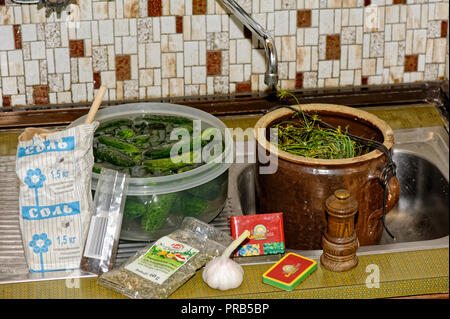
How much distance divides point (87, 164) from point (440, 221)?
89cm

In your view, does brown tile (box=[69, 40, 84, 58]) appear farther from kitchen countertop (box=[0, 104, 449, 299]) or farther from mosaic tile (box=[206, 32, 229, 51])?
kitchen countertop (box=[0, 104, 449, 299])

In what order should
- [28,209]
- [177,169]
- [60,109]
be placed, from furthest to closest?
1. [60,109]
2. [177,169]
3. [28,209]

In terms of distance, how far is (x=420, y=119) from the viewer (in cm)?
201

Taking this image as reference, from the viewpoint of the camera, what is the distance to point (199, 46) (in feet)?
6.49

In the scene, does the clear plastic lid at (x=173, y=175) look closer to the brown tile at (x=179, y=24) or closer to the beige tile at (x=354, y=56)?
the brown tile at (x=179, y=24)

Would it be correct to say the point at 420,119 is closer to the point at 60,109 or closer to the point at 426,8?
the point at 426,8

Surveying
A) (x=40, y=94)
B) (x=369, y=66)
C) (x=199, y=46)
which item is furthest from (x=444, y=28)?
(x=40, y=94)

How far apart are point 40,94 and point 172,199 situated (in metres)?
0.60

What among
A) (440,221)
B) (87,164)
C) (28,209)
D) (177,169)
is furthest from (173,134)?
(440,221)

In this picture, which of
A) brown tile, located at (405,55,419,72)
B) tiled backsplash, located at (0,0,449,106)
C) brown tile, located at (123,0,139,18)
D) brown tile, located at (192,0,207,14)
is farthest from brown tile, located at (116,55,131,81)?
brown tile, located at (405,55,419,72)

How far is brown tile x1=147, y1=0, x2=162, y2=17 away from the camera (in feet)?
6.30

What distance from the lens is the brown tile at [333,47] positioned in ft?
6.61

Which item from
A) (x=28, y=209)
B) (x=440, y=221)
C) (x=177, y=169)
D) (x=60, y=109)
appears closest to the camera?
(x=28, y=209)

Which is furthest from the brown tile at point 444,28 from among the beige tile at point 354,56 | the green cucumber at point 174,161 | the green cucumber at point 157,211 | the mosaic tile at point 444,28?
the green cucumber at point 157,211
